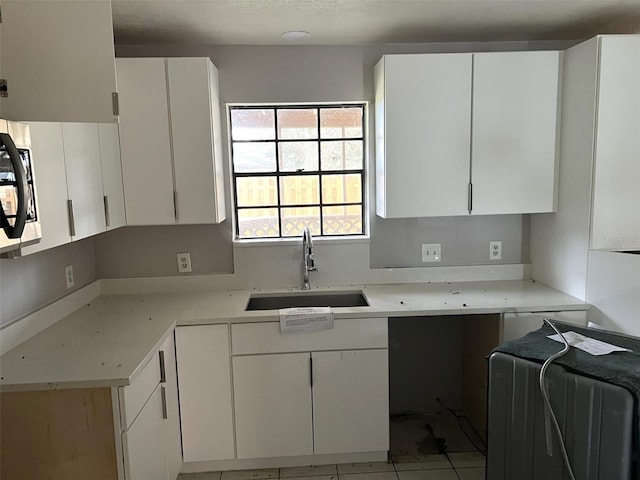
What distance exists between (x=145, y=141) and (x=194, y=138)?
26 centimetres

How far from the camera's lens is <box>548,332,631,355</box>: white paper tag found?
70.8 inches

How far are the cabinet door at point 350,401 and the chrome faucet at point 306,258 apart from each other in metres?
0.57

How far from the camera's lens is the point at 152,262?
9.52 feet

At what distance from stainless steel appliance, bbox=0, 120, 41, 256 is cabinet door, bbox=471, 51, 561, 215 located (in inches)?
83.7

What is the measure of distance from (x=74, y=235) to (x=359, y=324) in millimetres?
1391

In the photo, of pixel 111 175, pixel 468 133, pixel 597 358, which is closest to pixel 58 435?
pixel 111 175

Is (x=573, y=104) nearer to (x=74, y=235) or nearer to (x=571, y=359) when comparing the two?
(x=571, y=359)

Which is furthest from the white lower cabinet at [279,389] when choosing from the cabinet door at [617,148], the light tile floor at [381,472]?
the cabinet door at [617,148]

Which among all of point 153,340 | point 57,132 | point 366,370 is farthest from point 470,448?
point 57,132

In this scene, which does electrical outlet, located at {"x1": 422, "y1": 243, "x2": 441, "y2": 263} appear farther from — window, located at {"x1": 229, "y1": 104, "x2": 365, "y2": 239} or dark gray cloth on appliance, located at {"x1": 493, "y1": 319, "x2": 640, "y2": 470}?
dark gray cloth on appliance, located at {"x1": 493, "y1": 319, "x2": 640, "y2": 470}

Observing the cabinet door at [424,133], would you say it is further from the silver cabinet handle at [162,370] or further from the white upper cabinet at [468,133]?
the silver cabinet handle at [162,370]

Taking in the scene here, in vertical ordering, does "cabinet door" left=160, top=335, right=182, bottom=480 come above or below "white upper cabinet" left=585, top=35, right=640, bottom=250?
below

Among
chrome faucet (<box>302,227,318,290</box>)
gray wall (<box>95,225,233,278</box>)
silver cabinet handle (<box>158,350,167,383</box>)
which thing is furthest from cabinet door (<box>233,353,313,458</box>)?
gray wall (<box>95,225,233,278</box>)

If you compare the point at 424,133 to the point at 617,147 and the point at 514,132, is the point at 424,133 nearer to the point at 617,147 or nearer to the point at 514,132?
the point at 514,132
